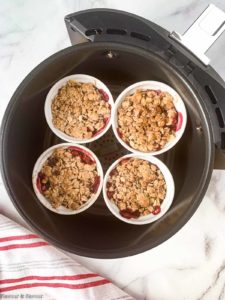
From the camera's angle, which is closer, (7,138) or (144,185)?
(7,138)

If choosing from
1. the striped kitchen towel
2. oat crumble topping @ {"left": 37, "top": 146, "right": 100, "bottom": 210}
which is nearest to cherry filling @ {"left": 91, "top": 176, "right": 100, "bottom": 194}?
oat crumble topping @ {"left": 37, "top": 146, "right": 100, "bottom": 210}

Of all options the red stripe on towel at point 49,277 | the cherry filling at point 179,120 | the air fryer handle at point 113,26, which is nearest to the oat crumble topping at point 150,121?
the cherry filling at point 179,120

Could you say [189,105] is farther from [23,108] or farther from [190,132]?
[23,108]

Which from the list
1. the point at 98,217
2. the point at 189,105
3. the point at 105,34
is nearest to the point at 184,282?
the point at 98,217

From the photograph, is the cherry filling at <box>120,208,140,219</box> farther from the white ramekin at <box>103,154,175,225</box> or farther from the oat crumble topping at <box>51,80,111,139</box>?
the oat crumble topping at <box>51,80,111,139</box>

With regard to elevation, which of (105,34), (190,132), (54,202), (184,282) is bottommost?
(184,282)
